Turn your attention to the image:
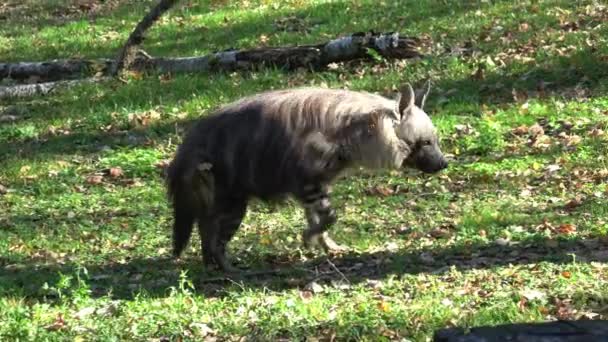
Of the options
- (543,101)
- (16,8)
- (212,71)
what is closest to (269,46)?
(212,71)

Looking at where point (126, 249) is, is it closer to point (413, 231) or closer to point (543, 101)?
point (413, 231)

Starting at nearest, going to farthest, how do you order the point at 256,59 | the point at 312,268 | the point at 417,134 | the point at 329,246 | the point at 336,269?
the point at 336,269 < the point at 312,268 < the point at 329,246 < the point at 417,134 < the point at 256,59

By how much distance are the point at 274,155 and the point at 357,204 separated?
82.7 inches

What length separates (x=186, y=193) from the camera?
28.1 feet

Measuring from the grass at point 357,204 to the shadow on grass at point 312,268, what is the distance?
26mm

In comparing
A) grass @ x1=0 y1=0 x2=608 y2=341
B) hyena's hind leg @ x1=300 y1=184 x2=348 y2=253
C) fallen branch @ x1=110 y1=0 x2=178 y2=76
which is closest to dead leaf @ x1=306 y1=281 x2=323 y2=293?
grass @ x1=0 y1=0 x2=608 y2=341

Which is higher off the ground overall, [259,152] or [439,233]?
[259,152]

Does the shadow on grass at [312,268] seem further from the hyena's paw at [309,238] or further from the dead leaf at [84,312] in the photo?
the dead leaf at [84,312]

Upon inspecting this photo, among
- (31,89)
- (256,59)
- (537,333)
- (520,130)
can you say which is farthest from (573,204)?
(31,89)

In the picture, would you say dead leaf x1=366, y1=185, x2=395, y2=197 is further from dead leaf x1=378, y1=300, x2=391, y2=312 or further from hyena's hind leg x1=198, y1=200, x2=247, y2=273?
dead leaf x1=378, y1=300, x2=391, y2=312

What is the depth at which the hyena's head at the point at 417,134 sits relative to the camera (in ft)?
29.1

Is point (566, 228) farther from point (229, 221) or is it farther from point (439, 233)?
point (229, 221)

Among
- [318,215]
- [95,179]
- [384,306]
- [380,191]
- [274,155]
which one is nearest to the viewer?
[384,306]

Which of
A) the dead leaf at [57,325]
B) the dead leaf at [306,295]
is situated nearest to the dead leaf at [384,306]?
the dead leaf at [306,295]
